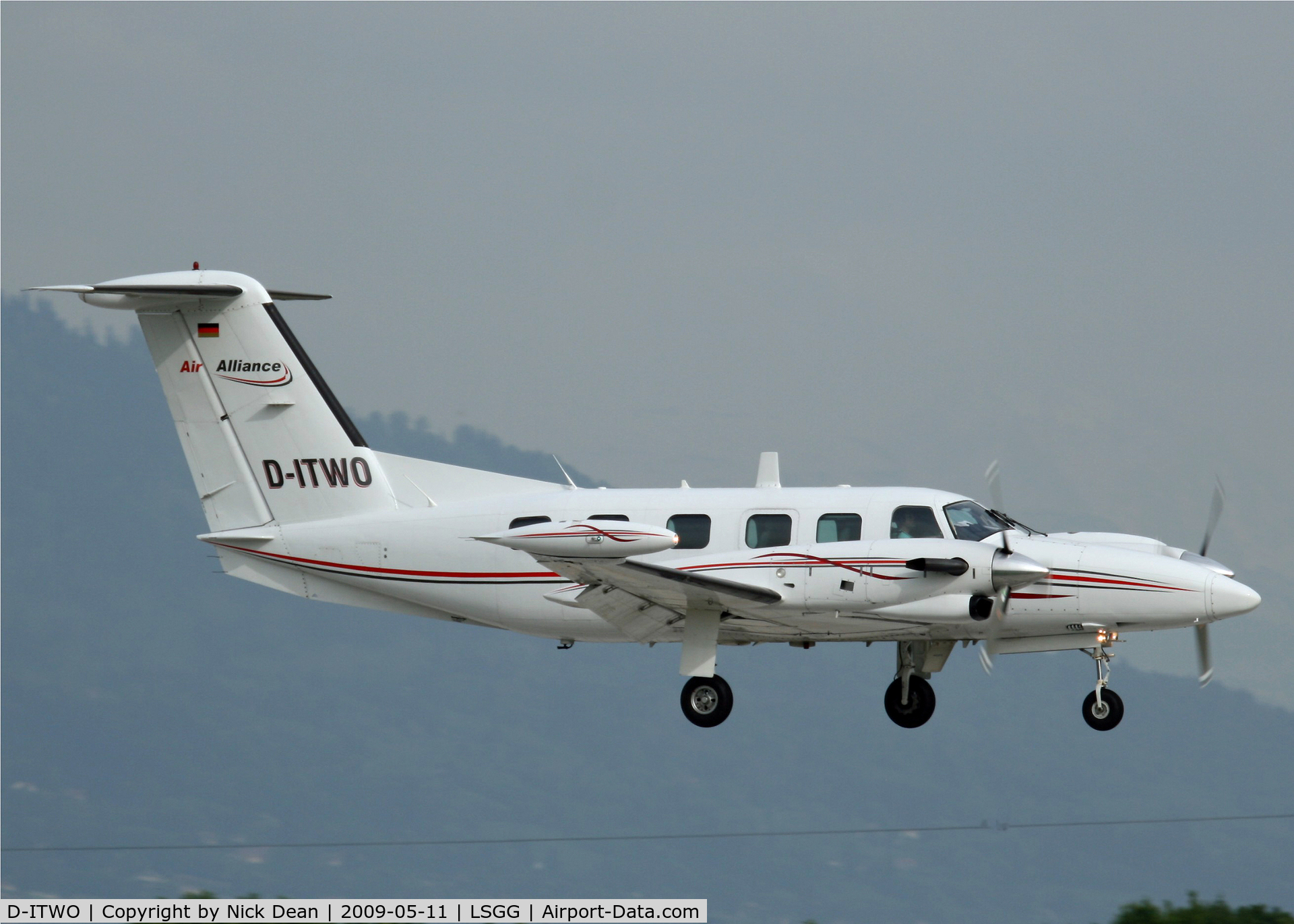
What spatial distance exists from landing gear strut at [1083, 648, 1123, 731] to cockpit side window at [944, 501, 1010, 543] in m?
1.68

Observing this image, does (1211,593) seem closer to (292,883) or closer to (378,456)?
(378,456)

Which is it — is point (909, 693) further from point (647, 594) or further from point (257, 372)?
point (257, 372)

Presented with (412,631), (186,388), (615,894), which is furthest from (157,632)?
(186,388)

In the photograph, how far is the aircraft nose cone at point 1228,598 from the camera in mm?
15297

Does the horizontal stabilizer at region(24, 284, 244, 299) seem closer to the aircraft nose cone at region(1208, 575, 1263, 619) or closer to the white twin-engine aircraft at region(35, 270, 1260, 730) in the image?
the white twin-engine aircraft at region(35, 270, 1260, 730)

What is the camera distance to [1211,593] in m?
15.3

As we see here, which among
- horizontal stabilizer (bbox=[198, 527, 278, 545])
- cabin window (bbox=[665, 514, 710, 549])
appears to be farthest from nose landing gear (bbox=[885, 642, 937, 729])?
horizontal stabilizer (bbox=[198, 527, 278, 545])

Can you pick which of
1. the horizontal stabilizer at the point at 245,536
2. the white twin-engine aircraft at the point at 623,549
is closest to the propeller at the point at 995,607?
the white twin-engine aircraft at the point at 623,549

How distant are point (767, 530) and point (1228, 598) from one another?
4.41 meters

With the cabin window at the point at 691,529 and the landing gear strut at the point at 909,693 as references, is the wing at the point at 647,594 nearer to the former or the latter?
the cabin window at the point at 691,529

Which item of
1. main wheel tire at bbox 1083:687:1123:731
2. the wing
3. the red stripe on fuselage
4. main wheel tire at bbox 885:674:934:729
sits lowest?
main wheel tire at bbox 1083:687:1123:731

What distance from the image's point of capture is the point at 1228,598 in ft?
50.2

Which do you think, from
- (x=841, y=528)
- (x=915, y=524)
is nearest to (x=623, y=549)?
(x=841, y=528)

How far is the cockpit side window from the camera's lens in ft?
50.1
